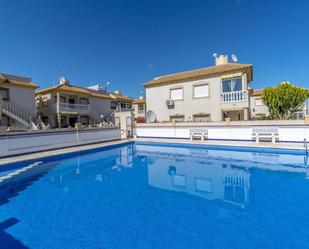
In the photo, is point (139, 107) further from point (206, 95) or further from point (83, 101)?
point (206, 95)

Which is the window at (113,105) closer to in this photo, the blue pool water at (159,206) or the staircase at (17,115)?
the staircase at (17,115)

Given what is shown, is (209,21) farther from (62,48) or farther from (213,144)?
(62,48)

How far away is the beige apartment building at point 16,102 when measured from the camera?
58.4 feet

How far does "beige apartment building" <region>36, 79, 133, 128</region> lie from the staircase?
3.42 m

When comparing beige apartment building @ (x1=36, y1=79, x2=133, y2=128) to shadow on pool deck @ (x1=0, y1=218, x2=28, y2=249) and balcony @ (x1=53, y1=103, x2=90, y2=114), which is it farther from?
shadow on pool deck @ (x1=0, y1=218, x2=28, y2=249)

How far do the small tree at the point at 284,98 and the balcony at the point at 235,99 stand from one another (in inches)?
84.9

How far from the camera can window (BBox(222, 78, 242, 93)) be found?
18.1 metres

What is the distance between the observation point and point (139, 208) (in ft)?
18.7

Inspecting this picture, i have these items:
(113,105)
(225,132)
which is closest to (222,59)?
(225,132)

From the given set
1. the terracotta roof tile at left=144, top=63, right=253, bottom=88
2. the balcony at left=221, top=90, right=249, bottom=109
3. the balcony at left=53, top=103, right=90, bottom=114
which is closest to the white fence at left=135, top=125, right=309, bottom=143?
the balcony at left=221, top=90, right=249, bottom=109

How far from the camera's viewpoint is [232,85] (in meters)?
18.5

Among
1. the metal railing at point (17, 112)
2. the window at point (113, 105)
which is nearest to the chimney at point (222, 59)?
the window at point (113, 105)

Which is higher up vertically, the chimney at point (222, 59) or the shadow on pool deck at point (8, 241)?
the chimney at point (222, 59)

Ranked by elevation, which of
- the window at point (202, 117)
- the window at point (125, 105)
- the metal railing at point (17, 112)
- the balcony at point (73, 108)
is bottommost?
the window at point (202, 117)
